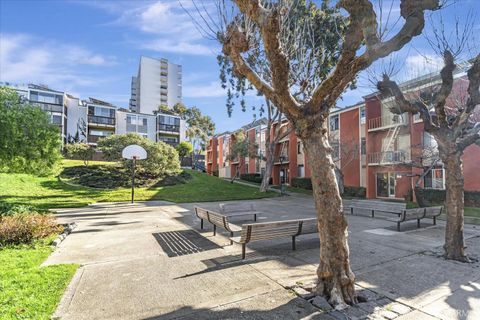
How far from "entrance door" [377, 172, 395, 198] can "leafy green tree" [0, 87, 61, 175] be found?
2263 centimetres

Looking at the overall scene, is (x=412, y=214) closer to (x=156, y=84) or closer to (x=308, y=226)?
Answer: (x=308, y=226)

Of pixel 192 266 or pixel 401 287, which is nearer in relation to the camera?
pixel 401 287

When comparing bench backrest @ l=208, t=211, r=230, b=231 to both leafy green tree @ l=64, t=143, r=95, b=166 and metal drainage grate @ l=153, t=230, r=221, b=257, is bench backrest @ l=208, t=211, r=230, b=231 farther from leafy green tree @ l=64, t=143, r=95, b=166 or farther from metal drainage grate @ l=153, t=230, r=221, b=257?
leafy green tree @ l=64, t=143, r=95, b=166

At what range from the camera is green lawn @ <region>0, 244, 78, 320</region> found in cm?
364

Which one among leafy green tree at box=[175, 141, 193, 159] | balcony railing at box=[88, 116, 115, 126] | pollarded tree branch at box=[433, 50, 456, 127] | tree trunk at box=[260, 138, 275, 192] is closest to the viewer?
pollarded tree branch at box=[433, 50, 456, 127]

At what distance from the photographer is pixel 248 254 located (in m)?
6.45

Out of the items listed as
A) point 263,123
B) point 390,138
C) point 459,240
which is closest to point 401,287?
point 459,240

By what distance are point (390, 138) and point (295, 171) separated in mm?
12217

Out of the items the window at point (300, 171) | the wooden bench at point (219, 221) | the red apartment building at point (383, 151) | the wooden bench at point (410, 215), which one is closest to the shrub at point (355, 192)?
the red apartment building at point (383, 151)

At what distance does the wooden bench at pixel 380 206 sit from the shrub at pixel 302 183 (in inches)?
563

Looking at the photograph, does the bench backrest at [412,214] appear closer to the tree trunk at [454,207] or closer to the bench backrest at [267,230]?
the tree trunk at [454,207]

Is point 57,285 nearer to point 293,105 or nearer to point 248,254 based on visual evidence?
point 248,254

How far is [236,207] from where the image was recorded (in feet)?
37.4

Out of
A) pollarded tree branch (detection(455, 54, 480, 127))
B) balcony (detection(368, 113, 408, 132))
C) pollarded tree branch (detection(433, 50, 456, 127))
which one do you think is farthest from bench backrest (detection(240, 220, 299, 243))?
balcony (detection(368, 113, 408, 132))
